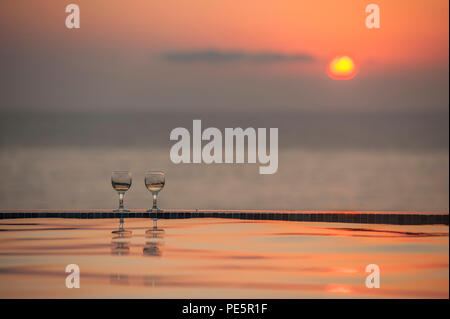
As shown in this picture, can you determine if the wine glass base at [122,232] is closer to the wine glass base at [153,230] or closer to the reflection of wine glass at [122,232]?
the reflection of wine glass at [122,232]

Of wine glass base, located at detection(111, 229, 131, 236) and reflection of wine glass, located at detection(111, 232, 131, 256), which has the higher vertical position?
wine glass base, located at detection(111, 229, 131, 236)

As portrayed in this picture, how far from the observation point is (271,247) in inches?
168

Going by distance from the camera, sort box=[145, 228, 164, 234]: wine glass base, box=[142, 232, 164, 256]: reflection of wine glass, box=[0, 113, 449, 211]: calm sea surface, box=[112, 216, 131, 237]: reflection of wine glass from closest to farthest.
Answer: box=[142, 232, 164, 256]: reflection of wine glass, box=[112, 216, 131, 237]: reflection of wine glass, box=[145, 228, 164, 234]: wine glass base, box=[0, 113, 449, 211]: calm sea surface

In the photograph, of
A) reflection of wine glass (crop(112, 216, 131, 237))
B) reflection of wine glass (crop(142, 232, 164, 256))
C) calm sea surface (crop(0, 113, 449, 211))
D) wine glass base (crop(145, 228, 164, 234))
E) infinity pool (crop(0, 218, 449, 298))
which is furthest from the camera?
calm sea surface (crop(0, 113, 449, 211))

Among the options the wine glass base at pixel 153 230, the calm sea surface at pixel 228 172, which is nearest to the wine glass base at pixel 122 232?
the wine glass base at pixel 153 230

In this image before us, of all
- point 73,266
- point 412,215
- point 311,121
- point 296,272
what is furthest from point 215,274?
point 311,121

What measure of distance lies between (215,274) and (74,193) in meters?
14.5

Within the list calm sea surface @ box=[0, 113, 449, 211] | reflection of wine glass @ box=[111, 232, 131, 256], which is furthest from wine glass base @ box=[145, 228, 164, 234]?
calm sea surface @ box=[0, 113, 449, 211]

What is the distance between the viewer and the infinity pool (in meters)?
3.11

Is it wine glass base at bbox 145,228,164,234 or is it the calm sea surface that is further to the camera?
the calm sea surface

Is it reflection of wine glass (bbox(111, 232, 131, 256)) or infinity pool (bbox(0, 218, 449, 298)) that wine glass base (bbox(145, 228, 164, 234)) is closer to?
infinity pool (bbox(0, 218, 449, 298))

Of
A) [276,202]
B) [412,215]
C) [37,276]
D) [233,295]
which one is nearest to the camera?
[233,295]

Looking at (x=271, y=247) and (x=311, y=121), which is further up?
(x=311, y=121)
